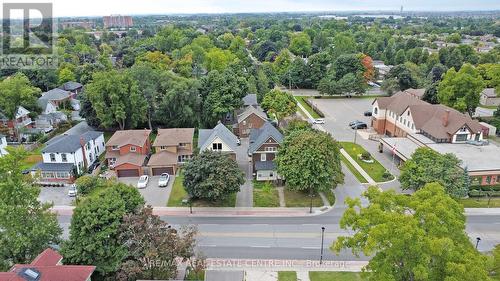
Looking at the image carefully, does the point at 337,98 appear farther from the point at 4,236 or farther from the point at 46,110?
the point at 4,236

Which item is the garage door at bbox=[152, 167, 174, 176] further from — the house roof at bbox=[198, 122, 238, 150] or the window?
the window

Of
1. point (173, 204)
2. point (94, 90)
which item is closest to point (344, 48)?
point (94, 90)

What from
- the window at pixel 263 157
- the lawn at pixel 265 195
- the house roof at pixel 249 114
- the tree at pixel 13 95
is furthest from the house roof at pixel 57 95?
the lawn at pixel 265 195

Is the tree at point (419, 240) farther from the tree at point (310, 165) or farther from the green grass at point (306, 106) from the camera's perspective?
the green grass at point (306, 106)

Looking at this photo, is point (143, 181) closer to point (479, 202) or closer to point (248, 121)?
point (248, 121)

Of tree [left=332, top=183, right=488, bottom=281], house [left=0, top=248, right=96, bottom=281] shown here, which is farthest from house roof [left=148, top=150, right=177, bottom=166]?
tree [left=332, top=183, right=488, bottom=281]

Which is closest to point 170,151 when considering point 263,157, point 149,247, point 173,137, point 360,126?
point 173,137


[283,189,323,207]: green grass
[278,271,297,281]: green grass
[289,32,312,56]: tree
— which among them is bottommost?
[278,271,297,281]: green grass
